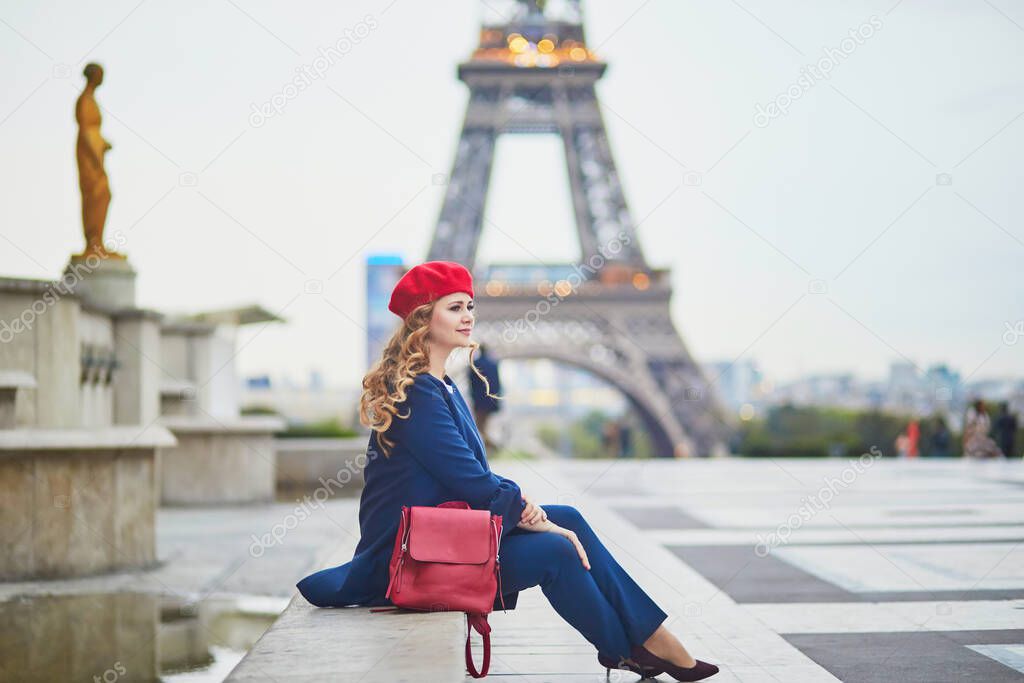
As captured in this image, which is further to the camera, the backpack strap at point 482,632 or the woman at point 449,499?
the woman at point 449,499

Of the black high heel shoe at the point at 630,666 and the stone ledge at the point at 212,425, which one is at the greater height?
the stone ledge at the point at 212,425

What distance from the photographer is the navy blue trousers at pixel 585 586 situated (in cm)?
361

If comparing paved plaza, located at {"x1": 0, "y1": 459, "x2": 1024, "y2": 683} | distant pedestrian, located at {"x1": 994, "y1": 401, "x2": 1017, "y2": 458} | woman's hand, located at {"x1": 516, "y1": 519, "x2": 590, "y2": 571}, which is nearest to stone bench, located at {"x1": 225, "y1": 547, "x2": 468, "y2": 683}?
woman's hand, located at {"x1": 516, "y1": 519, "x2": 590, "y2": 571}

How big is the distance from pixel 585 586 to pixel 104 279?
850 centimetres

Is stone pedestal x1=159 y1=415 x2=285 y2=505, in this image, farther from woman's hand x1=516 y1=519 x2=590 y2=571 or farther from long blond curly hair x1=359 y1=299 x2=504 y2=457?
woman's hand x1=516 y1=519 x2=590 y2=571

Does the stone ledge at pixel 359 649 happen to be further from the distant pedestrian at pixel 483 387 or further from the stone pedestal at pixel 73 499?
the distant pedestrian at pixel 483 387

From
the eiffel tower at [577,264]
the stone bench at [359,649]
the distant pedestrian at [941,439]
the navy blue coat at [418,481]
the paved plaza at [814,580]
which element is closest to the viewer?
the stone bench at [359,649]

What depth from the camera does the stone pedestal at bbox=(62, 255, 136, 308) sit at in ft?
35.2

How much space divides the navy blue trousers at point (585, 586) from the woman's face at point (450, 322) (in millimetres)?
604

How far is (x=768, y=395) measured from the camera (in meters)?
98.3

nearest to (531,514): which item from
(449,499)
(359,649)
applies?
(449,499)

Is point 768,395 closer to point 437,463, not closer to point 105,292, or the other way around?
point 105,292

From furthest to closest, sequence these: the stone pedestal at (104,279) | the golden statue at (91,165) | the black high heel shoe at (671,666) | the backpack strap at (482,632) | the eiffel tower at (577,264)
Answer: the eiffel tower at (577,264) < the stone pedestal at (104,279) < the golden statue at (91,165) < the black high heel shoe at (671,666) < the backpack strap at (482,632)

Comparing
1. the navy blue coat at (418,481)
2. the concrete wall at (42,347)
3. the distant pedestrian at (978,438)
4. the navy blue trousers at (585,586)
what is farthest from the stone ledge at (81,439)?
the distant pedestrian at (978,438)
